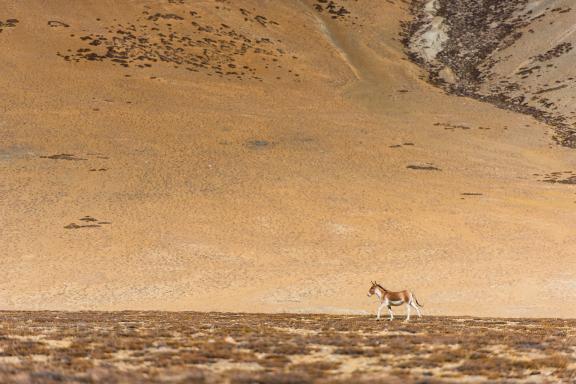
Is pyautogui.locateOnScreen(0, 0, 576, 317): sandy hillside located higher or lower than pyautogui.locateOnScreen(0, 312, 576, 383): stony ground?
higher

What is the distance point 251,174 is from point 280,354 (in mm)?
37637

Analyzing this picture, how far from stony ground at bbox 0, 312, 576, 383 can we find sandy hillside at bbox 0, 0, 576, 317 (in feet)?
36.7

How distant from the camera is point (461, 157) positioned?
5744cm

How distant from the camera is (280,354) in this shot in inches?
482

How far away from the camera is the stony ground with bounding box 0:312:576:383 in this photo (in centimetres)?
986

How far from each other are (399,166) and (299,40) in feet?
134

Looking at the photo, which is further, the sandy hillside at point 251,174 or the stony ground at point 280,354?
the sandy hillside at point 251,174

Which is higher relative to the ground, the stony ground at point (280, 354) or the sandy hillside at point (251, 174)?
the sandy hillside at point (251, 174)

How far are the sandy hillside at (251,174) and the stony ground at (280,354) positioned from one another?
11183 mm

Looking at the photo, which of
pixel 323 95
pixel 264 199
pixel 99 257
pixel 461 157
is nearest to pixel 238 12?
pixel 323 95

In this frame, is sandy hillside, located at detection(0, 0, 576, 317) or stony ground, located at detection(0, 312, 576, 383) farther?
sandy hillside, located at detection(0, 0, 576, 317)

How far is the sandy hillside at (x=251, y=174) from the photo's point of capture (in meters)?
31.6

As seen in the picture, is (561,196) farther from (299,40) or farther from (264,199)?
(299,40)

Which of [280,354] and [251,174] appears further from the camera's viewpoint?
[251,174]
